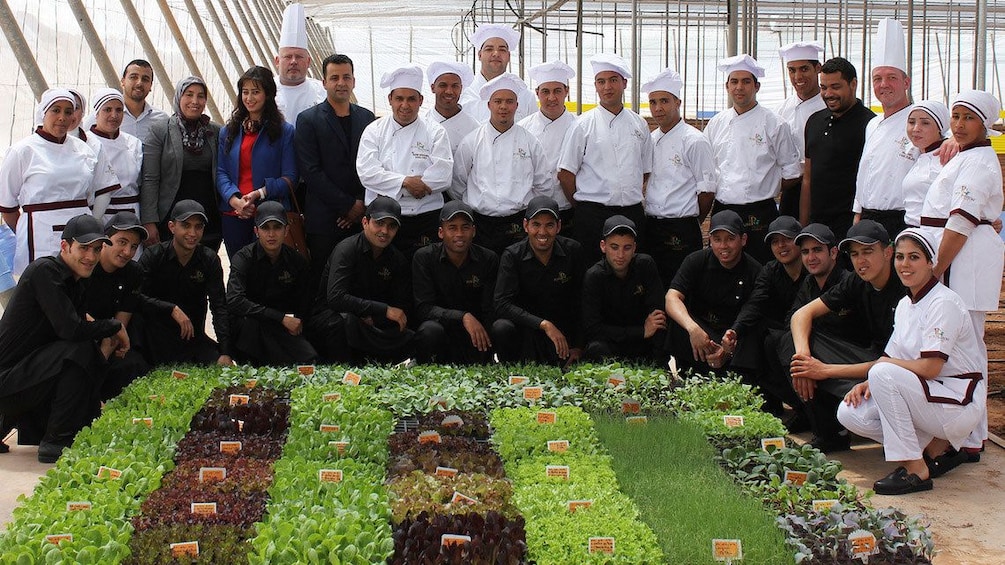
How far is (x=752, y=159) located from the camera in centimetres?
758

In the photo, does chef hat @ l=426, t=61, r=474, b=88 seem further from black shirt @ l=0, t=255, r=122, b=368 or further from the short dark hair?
black shirt @ l=0, t=255, r=122, b=368

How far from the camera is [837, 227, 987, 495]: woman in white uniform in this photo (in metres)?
5.52

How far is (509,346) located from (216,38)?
14.7 meters

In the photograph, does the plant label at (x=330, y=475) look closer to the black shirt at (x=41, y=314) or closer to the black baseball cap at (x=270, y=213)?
the black shirt at (x=41, y=314)

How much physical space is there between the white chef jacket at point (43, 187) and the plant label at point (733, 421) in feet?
14.1

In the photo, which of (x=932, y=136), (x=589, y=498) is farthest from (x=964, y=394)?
(x=589, y=498)

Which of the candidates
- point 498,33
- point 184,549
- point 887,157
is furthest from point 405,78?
point 184,549

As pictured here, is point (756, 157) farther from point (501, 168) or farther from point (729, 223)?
point (501, 168)

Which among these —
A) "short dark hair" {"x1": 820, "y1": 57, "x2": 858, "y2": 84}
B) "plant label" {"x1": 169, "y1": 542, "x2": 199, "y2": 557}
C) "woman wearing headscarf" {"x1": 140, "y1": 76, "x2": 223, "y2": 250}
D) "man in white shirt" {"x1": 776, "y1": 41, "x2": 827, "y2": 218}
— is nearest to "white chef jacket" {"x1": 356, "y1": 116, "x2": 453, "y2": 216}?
"woman wearing headscarf" {"x1": 140, "y1": 76, "x2": 223, "y2": 250}

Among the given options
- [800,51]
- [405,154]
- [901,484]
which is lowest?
[901,484]

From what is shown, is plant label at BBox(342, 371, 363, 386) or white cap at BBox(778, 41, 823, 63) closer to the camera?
plant label at BBox(342, 371, 363, 386)

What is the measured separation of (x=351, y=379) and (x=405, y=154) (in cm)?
187

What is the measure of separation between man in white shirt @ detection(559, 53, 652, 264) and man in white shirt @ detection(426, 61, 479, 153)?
80 cm

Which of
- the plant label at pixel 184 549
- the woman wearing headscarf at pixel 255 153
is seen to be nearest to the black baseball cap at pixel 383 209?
the woman wearing headscarf at pixel 255 153
